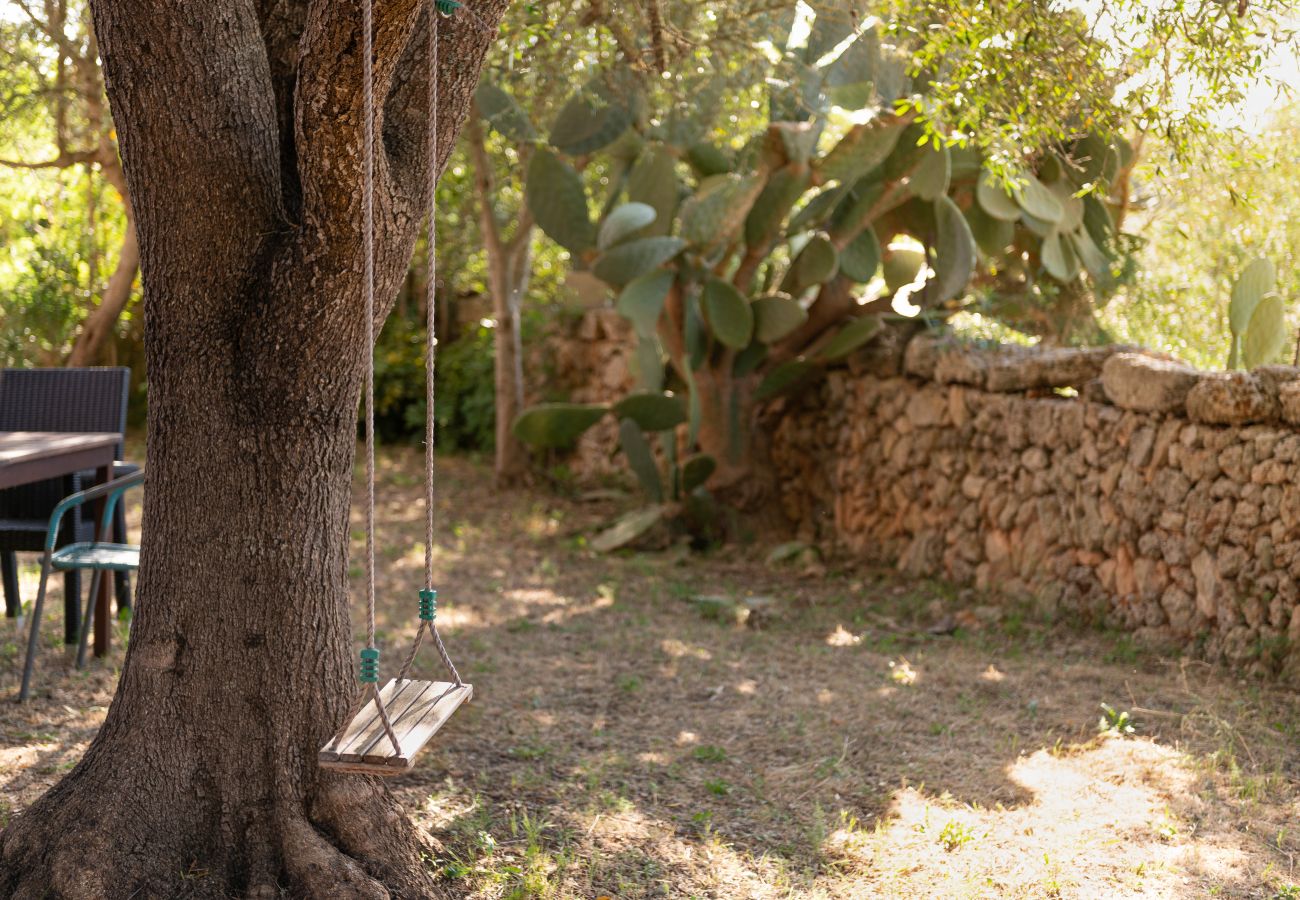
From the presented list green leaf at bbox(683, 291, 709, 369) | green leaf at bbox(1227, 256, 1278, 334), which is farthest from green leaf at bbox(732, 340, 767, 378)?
green leaf at bbox(1227, 256, 1278, 334)

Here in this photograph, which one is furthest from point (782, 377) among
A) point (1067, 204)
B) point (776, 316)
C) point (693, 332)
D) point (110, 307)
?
point (110, 307)

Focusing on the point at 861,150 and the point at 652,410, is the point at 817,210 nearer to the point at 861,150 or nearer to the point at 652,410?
the point at 861,150

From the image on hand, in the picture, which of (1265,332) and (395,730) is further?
(1265,332)

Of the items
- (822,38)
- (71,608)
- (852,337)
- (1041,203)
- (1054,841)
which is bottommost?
(1054,841)

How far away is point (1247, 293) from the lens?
4887 millimetres

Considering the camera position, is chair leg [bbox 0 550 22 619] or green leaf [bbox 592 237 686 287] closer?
chair leg [bbox 0 550 22 619]

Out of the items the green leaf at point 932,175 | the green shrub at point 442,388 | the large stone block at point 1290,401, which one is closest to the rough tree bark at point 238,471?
the large stone block at point 1290,401

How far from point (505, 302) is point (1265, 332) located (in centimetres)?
436

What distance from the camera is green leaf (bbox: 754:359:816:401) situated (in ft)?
20.0

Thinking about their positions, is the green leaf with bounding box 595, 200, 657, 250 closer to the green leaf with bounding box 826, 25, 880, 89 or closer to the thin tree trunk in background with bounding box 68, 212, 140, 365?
the green leaf with bounding box 826, 25, 880, 89

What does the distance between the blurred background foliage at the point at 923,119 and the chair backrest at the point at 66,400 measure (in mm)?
1876

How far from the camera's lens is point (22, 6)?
288 inches

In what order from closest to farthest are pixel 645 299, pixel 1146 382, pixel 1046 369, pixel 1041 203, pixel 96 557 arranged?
pixel 96 557 → pixel 1146 382 → pixel 1046 369 → pixel 1041 203 → pixel 645 299

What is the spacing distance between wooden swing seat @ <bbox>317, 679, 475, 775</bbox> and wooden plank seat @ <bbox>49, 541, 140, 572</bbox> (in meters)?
1.48
